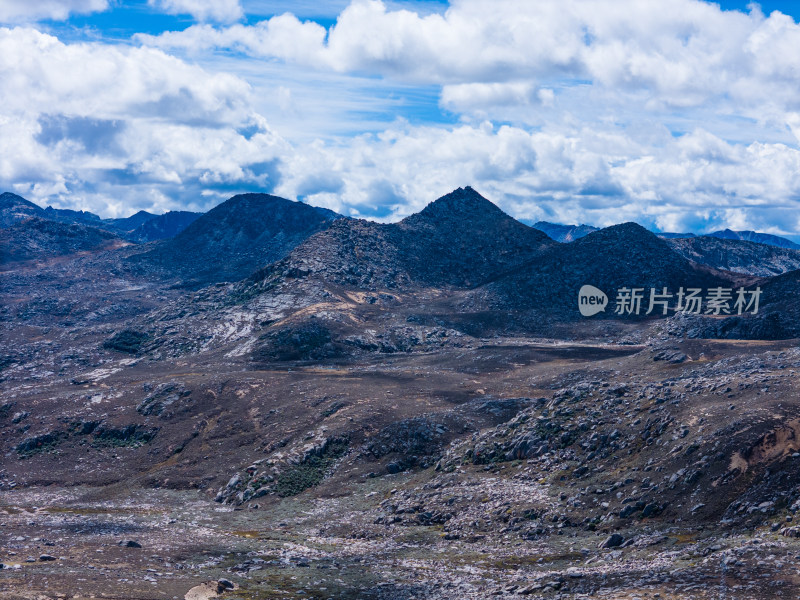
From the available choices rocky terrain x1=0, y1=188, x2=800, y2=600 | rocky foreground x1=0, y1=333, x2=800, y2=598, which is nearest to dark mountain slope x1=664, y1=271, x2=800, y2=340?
rocky terrain x1=0, y1=188, x2=800, y2=600

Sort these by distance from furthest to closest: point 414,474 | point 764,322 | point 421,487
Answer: point 764,322, point 414,474, point 421,487

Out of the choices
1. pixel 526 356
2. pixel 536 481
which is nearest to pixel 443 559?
pixel 536 481

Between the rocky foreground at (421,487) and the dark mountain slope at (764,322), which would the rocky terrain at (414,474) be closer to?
the rocky foreground at (421,487)

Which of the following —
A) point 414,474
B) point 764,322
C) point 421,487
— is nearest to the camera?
point 421,487

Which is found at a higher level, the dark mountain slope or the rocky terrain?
the dark mountain slope

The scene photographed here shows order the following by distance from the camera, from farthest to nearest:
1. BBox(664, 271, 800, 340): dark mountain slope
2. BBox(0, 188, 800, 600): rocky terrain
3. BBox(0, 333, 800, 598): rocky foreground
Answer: BBox(664, 271, 800, 340): dark mountain slope, BBox(0, 188, 800, 600): rocky terrain, BBox(0, 333, 800, 598): rocky foreground

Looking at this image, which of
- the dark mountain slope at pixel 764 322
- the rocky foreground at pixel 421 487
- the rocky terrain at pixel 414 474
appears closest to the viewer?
the rocky foreground at pixel 421 487

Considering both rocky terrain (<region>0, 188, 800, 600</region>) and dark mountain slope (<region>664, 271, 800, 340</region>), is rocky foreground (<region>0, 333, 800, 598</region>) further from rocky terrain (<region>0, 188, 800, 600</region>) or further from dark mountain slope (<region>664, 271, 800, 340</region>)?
dark mountain slope (<region>664, 271, 800, 340</region>)

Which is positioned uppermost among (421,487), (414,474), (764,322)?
(764,322)

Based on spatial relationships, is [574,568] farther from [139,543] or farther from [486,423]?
[486,423]

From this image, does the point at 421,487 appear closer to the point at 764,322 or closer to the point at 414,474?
the point at 414,474

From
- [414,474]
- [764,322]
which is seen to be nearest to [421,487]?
[414,474]

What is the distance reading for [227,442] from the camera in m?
99.6

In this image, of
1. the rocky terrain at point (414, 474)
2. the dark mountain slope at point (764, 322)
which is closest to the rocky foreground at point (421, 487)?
the rocky terrain at point (414, 474)
